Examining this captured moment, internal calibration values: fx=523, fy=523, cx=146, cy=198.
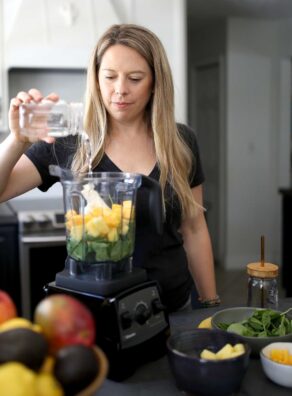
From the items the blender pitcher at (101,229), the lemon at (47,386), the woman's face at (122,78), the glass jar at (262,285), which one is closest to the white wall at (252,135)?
the woman's face at (122,78)

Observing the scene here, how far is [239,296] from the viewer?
4.20 m

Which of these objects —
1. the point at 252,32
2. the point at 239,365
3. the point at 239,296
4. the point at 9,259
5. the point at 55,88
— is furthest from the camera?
the point at 252,32

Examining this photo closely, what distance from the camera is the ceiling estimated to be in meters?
4.30

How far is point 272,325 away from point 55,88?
277 cm

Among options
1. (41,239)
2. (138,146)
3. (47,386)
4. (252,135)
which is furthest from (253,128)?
(47,386)

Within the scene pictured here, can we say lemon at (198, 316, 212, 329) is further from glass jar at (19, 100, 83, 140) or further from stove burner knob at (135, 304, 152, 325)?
glass jar at (19, 100, 83, 140)

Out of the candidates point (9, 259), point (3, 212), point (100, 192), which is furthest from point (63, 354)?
point (3, 212)

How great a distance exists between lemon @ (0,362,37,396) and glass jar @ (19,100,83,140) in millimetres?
635

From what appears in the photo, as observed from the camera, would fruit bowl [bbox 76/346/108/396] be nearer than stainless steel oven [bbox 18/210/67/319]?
Yes

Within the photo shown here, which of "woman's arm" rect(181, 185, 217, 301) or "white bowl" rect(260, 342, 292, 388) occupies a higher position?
"woman's arm" rect(181, 185, 217, 301)

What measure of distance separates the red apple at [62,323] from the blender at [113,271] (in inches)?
11.7

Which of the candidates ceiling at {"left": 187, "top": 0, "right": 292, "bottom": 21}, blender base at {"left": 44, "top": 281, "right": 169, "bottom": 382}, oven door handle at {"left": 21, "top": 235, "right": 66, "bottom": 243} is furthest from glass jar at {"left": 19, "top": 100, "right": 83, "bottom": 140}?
ceiling at {"left": 187, "top": 0, "right": 292, "bottom": 21}

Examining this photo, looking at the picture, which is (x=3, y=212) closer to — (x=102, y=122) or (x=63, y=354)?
(x=102, y=122)

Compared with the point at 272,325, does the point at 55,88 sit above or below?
above
